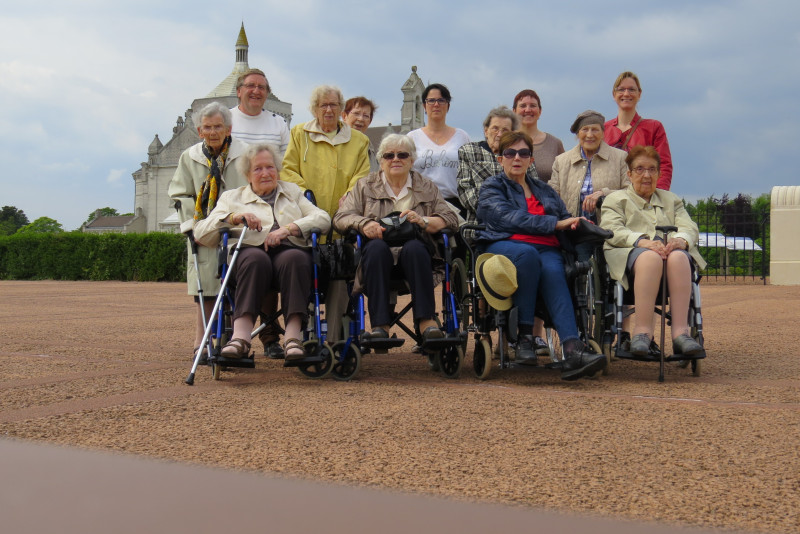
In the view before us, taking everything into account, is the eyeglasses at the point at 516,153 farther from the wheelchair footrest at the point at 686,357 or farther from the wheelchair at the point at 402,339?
the wheelchair footrest at the point at 686,357

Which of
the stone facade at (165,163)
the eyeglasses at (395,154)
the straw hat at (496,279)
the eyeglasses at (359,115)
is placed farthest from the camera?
the stone facade at (165,163)

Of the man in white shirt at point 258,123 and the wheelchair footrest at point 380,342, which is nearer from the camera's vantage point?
the wheelchair footrest at point 380,342

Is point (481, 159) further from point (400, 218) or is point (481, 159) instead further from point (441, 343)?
point (441, 343)

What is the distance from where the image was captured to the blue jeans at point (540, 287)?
5.28 metres

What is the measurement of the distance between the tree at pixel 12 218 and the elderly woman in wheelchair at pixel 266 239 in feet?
340

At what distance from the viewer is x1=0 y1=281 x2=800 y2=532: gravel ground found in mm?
2889

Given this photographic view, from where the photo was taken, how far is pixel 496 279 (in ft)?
17.3

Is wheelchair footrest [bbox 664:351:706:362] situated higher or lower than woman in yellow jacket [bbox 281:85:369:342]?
lower

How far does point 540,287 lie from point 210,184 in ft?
8.01

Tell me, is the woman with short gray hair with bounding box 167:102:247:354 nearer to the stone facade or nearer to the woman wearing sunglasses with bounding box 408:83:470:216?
the woman wearing sunglasses with bounding box 408:83:470:216

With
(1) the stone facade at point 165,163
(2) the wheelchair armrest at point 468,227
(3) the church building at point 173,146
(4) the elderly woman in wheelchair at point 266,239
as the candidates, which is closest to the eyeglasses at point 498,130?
(2) the wheelchair armrest at point 468,227

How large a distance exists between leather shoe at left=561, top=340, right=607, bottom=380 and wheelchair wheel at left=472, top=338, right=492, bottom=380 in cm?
48

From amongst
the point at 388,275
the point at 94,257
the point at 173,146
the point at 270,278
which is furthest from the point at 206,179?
the point at 173,146

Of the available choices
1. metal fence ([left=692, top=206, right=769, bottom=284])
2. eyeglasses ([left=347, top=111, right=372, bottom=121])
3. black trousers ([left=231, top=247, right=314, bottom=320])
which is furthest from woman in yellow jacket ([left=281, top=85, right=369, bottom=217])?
metal fence ([left=692, top=206, right=769, bottom=284])
